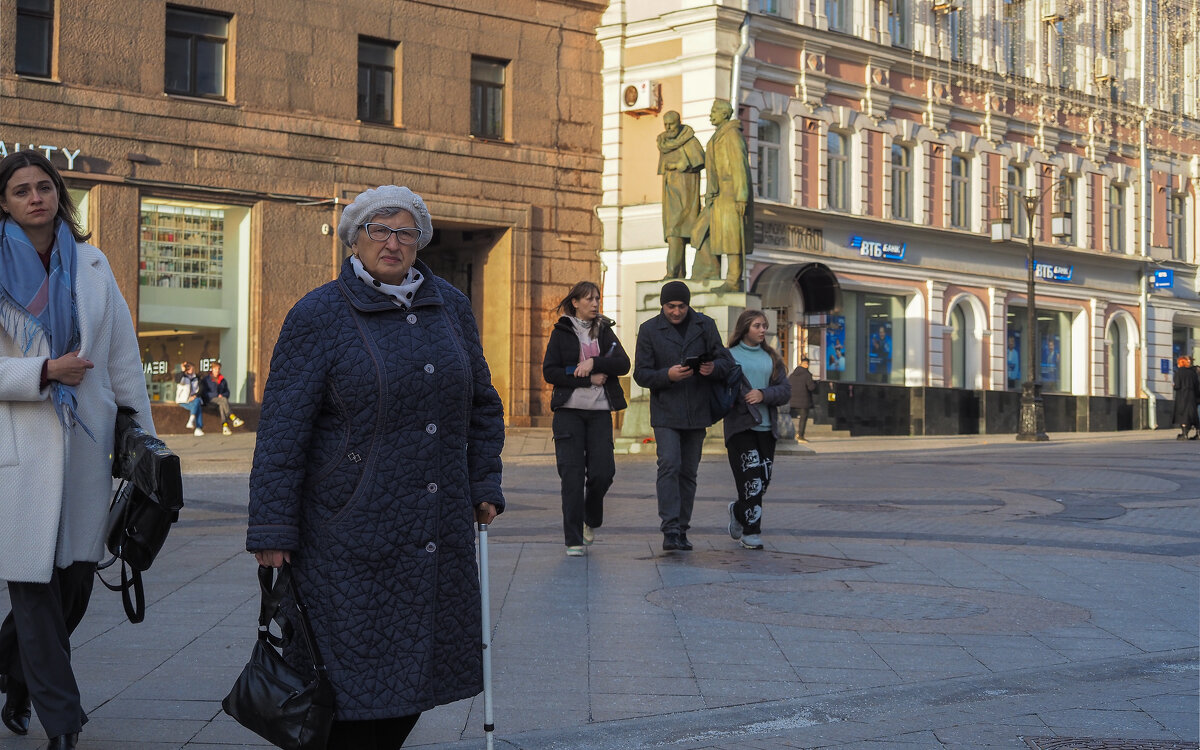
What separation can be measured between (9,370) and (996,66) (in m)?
38.6

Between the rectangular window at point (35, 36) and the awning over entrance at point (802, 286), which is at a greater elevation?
the rectangular window at point (35, 36)

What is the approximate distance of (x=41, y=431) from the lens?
197 inches

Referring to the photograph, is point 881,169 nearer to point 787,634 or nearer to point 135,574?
point 787,634

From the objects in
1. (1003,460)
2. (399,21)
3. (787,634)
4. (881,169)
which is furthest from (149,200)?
(787,634)

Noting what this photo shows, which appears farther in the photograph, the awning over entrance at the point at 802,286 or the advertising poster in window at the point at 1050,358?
the advertising poster in window at the point at 1050,358

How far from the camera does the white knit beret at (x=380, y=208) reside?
4277mm

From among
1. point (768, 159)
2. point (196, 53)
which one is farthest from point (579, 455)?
point (768, 159)

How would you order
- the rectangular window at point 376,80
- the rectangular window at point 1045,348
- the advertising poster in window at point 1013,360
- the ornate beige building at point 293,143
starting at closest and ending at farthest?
the ornate beige building at point 293,143 < the rectangular window at point 376,80 < the advertising poster in window at point 1013,360 < the rectangular window at point 1045,348

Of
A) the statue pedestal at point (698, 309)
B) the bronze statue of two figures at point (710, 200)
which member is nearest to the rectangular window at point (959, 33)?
the bronze statue of two figures at point (710, 200)

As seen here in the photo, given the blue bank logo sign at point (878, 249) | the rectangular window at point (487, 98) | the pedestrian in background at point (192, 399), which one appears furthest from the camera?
the blue bank logo sign at point (878, 249)

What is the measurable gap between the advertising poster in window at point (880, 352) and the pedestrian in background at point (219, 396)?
16084mm

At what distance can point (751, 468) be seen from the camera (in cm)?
1117

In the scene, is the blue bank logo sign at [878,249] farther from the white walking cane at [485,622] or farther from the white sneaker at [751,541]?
the white walking cane at [485,622]

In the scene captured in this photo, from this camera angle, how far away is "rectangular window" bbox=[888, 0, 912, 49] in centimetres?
3812
